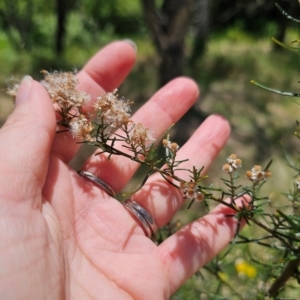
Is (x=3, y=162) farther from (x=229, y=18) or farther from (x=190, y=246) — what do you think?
(x=229, y=18)

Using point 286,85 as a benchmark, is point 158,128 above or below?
below

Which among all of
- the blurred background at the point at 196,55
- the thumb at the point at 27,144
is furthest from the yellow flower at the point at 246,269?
the thumb at the point at 27,144

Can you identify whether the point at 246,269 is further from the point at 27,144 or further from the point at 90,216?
the point at 27,144

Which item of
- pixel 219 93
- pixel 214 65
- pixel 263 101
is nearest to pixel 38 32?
pixel 214 65

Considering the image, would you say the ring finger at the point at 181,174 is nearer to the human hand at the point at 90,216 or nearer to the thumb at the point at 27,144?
the human hand at the point at 90,216

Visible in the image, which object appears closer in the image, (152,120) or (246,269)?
(152,120)

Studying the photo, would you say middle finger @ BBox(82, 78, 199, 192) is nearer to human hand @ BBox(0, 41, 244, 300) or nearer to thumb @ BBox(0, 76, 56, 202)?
human hand @ BBox(0, 41, 244, 300)

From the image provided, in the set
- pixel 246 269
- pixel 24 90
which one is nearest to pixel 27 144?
pixel 24 90
